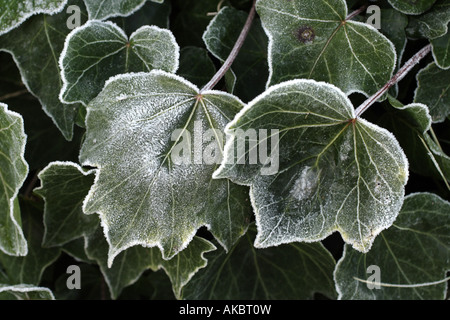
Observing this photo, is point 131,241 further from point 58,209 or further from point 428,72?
point 428,72

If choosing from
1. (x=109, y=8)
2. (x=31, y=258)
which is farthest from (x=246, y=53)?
(x=31, y=258)

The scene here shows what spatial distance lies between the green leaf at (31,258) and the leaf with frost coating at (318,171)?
329 mm

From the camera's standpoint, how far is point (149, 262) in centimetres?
72

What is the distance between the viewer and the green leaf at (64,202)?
0.64 meters

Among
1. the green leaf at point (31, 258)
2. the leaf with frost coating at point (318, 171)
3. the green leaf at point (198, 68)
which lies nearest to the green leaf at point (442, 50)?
the leaf with frost coating at point (318, 171)

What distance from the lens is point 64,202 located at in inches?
27.4

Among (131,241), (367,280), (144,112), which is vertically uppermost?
(144,112)

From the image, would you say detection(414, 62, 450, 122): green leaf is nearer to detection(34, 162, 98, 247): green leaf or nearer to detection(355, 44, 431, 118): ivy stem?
detection(355, 44, 431, 118): ivy stem

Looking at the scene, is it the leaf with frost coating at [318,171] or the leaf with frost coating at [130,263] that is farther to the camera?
the leaf with frost coating at [130,263]

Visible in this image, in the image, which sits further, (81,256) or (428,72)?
(81,256)

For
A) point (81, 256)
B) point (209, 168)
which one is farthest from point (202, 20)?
point (81, 256)

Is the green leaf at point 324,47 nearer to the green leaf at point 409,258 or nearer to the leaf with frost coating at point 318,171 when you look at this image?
the leaf with frost coating at point 318,171

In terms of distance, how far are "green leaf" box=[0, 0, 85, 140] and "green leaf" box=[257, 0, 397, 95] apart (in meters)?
0.24

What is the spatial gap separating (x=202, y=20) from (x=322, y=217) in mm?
311
